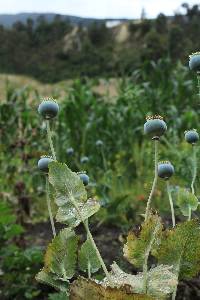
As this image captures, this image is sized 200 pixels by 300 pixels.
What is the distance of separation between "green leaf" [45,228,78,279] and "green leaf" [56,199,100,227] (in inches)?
0.7

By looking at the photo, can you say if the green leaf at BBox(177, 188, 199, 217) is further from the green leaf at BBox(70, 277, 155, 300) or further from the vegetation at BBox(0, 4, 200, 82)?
the vegetation at BBox(0, 4, 200, 82)

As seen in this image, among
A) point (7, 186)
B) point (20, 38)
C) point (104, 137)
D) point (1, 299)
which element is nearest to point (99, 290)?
point (1, 299)

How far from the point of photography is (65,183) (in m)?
1.14

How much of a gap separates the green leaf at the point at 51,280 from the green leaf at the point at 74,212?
118 mm

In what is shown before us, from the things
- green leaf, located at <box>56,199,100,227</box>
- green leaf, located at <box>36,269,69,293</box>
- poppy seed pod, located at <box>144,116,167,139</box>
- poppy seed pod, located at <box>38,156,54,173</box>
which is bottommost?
green leaf, located at <box>36,269,69,293</box>

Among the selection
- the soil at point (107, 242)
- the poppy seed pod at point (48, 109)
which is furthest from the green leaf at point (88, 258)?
the soil at point (107, 242)

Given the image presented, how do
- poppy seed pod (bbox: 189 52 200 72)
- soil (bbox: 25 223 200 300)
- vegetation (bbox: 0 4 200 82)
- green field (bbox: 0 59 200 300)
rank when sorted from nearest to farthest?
poppy seed pod (bbox: 189 52 200 72)
soil (bbox: 25 223 200 300)
green field (bbox: 0 59 200 300)
vegetation (bbox: 0 4 200 82)

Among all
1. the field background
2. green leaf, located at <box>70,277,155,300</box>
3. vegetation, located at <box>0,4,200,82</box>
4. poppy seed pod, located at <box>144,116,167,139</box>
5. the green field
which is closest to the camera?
green leaf, located at <box>70,277,155,300</box>

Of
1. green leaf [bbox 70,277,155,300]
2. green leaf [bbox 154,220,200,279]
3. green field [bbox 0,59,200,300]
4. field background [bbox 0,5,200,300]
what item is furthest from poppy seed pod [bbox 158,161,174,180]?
green field [bbox 0,59,200,300]

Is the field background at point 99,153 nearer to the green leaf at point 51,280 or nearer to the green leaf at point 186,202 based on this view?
the green leaf at point 186,202

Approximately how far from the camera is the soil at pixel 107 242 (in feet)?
6.59

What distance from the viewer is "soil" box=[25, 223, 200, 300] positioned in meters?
2.01

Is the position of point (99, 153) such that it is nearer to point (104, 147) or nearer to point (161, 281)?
point (104, 147)

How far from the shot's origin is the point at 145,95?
697 cm
